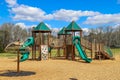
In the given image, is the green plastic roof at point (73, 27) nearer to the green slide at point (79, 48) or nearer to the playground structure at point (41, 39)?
the green slide at point (79, 48)

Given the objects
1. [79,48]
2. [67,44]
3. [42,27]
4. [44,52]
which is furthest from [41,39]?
[79,48]

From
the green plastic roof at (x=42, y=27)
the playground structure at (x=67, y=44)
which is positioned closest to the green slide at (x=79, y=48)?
the playground structure at (x=67, y=44)

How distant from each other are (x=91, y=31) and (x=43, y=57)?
90679 millimetres

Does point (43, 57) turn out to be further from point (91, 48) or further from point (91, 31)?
point (91, 31)

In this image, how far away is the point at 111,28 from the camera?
4941 inches

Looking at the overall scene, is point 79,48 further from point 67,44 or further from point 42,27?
point 42,27

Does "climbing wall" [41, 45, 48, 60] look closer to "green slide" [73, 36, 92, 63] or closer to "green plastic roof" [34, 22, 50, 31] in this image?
"green plastic roof" [34, 22, 50, 31]

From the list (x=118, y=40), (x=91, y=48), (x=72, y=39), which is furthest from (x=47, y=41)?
(x=118, y=40)

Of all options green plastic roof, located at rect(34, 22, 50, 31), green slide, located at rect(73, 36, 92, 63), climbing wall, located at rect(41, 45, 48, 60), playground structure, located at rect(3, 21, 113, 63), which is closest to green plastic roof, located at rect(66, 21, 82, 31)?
playground structure, located at rect(3, 21, 113, 63)

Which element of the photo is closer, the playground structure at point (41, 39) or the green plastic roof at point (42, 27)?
the playground structure at point (41, 39)

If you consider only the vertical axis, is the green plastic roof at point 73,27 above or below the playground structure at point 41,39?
above

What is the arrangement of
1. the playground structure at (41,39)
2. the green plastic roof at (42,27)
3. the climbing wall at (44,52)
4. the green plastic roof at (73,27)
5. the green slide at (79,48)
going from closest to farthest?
1. the green slide at (79,48)
2. the climbing wall at (44,52)
3. the playground structure at (41,39)
4. the green plastic roof at (42,27)
5. the green plastic roof at (73,27)

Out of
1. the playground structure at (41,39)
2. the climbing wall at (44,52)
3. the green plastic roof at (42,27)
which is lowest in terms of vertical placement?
the climbing wall at (44,52)

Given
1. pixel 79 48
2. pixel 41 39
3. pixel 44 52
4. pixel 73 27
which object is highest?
pixel 73 27
